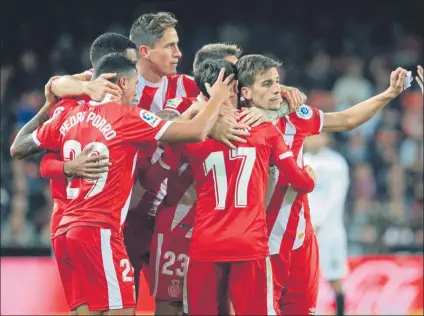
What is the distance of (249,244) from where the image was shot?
18.6ft

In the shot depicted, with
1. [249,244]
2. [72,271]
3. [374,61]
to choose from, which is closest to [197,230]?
[249,244]

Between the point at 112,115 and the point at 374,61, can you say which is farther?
the point at 374,61

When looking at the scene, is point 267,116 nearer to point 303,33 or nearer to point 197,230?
point 197,230

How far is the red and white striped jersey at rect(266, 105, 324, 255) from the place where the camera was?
6297 mm

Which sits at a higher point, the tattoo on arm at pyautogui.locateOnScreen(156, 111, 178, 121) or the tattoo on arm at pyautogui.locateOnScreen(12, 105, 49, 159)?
the tattoo on arm at pyautogui.locateOnScreen(156, 111, 178, 121)

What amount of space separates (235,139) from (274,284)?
1112 millimetres

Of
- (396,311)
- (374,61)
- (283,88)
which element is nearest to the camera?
(283,88)

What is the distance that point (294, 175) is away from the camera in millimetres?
5891

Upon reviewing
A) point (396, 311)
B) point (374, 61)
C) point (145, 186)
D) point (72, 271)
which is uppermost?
point (374, 61)

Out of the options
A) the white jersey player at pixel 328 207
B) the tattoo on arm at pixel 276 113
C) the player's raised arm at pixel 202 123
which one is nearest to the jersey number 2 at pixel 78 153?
the player's raised arm at pixel 202 123

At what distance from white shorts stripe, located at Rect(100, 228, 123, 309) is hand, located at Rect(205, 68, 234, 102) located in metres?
1.03

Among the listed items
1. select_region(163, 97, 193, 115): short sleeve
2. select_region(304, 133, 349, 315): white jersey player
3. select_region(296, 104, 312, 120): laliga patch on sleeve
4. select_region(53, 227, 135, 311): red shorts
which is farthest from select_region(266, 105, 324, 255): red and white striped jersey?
select_region(304, 133, 349, 315): white jersey player

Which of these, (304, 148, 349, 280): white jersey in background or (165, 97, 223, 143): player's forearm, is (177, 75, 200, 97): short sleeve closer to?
(165, 97, 223, 143): player's forearm

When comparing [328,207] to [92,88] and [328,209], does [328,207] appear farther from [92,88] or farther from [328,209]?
[92,88]
